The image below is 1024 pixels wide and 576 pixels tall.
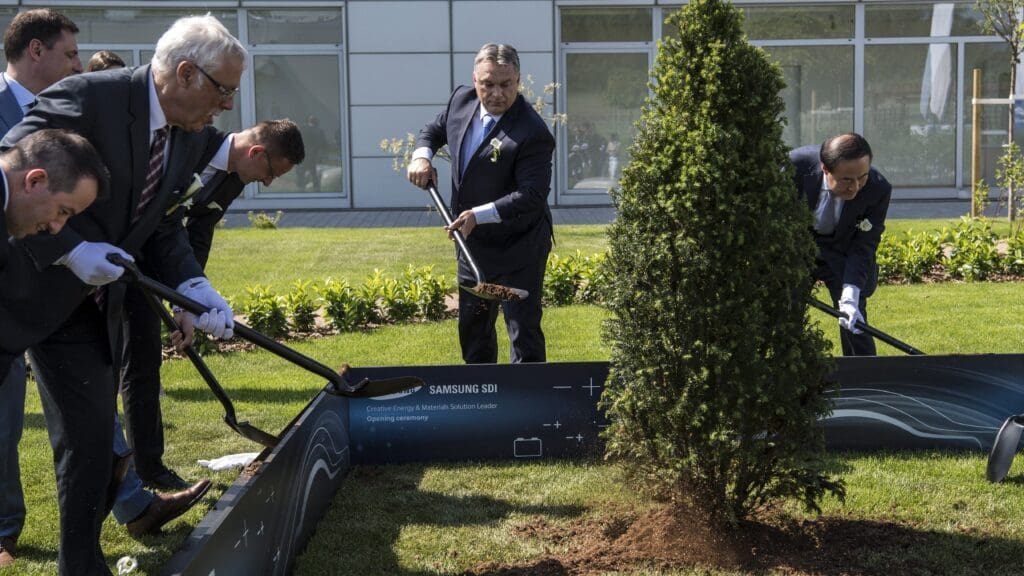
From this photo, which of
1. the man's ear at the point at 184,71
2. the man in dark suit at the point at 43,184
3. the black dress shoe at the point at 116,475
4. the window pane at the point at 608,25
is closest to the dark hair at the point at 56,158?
the man in dark suit at the point at 43,184

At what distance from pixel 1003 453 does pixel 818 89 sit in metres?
15.4

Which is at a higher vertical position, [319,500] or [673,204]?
[673,204]

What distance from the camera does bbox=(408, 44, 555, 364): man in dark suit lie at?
5914 millimetres

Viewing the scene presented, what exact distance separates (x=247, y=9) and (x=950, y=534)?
1658 cm

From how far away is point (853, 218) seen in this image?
6.23 metres

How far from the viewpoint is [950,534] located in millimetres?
4625

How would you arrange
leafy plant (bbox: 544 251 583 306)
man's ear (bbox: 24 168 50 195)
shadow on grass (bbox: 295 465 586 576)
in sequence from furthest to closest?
leafy plant (bbox: 544 251 583 306)
shadow on grass (bbox: 295 465 586 576)
man's ear (bbox: 24 168 50 195)

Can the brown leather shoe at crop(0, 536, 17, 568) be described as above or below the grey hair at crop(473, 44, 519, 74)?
below

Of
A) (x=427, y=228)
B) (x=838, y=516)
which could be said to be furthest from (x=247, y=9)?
(x=838, y=516)

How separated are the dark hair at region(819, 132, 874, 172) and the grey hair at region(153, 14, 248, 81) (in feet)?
10.8

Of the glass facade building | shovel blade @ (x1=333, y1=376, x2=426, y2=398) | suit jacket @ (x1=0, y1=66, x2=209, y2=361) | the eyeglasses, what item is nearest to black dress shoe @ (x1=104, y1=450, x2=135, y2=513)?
suit jacket @ (x1=0, y1=66, x2=209, y2=361)

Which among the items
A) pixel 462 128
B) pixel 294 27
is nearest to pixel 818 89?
pixel 294 27

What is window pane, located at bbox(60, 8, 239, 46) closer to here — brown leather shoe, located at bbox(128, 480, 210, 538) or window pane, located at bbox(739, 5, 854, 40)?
window pane, located at bbox(739, 5, 854, 40)

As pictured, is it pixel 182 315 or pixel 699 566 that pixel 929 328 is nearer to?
pixel 699 566
